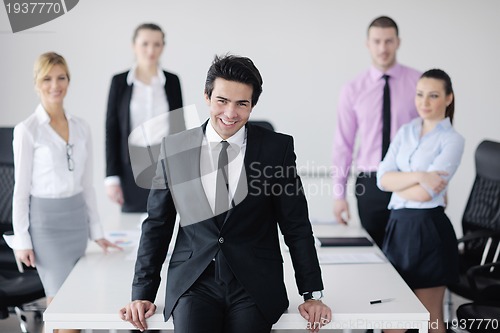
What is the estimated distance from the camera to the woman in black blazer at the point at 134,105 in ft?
14.1

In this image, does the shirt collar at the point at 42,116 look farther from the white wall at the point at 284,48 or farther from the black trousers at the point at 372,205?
the white wall at the point at 284,48

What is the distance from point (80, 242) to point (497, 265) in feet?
6.32

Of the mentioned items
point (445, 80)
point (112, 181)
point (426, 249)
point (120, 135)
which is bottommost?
point (426, 249)

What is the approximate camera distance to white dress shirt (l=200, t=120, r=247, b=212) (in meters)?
2.43

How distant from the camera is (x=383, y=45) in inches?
158

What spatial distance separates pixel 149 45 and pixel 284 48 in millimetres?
1365

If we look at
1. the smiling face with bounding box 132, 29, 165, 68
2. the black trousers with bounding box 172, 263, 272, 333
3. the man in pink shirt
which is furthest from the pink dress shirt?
the black trousers with bounding box 172, 263, 272, 333

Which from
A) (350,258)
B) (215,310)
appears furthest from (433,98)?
(215,310)

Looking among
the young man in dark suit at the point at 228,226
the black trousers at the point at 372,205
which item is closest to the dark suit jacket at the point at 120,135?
the black trousers at the point at 372,205

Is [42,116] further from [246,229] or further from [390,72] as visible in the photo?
[390,72]

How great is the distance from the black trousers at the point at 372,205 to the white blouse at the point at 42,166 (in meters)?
1.41

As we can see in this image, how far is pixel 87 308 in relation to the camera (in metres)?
2.50

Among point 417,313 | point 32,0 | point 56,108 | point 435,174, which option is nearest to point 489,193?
point 435,174

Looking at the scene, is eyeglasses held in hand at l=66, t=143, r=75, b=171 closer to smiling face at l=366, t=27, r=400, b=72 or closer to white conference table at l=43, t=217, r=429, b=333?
white conference table at l=43, t=217, r=429, b=333
